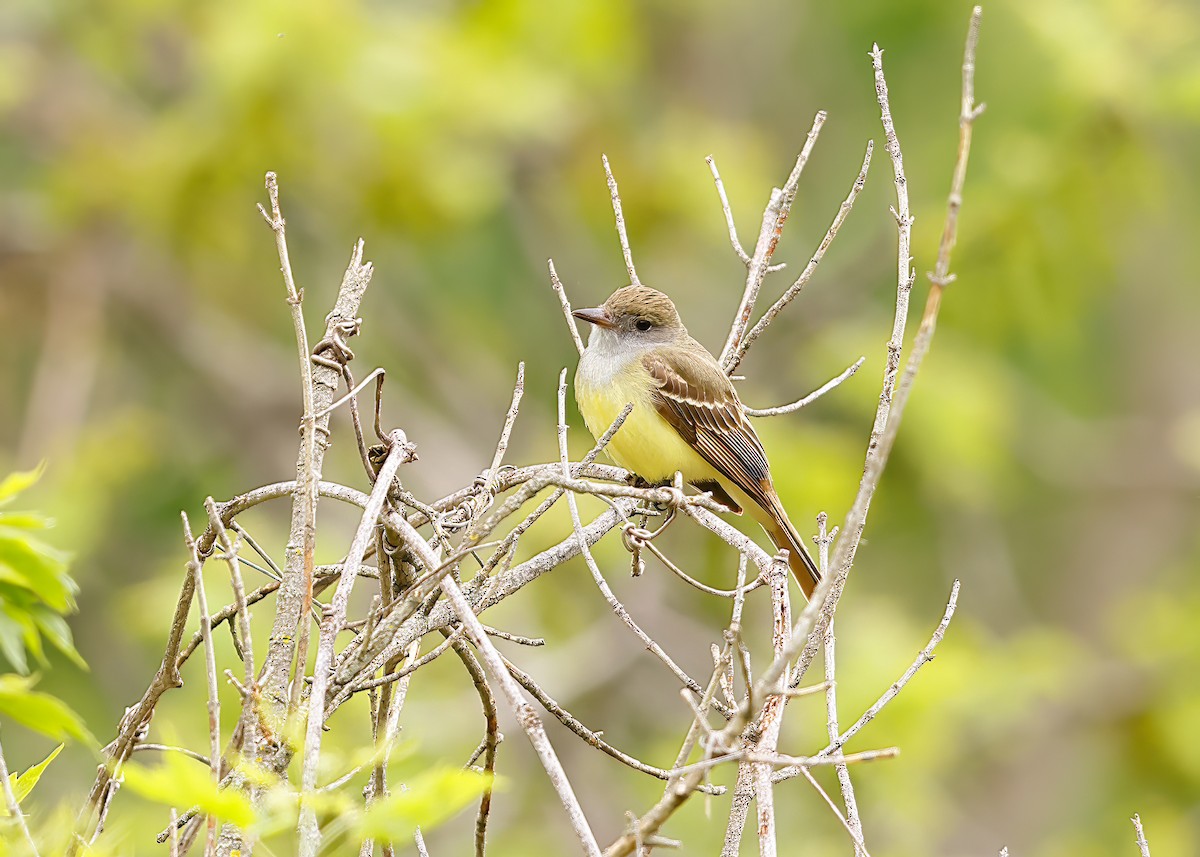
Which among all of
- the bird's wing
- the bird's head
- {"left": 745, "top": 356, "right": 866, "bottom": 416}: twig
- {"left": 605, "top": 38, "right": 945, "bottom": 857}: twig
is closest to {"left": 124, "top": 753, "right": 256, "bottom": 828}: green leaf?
{"left": 605, "top": 38, "right": 945, "bottom": 857}: twig

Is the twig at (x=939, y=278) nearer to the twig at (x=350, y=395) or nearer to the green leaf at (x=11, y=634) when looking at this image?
the twig at (x=350, y=395)

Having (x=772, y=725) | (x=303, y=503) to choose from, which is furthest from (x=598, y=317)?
(x=303, y=503)

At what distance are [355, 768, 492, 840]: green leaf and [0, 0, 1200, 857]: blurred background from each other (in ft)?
20.0

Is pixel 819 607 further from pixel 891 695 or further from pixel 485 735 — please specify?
pixel 485 735

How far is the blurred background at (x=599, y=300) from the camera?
9812 millimetres

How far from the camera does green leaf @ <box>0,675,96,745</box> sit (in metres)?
1.96

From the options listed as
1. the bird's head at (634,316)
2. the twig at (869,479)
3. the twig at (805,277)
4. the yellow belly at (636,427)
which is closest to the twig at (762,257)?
the twig at (805,277)

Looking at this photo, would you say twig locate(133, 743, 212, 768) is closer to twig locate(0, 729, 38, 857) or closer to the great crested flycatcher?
twig locate(0, 729, 38, 857)

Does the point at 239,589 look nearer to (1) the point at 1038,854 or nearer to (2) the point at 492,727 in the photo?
(2) the point at 492,727

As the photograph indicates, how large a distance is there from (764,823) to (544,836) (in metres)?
9.48

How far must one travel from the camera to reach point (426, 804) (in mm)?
1894

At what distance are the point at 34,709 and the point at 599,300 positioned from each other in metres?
10.7

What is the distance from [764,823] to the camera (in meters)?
2.50

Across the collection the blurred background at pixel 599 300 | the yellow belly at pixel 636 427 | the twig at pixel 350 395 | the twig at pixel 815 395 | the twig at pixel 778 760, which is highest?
the blurred background at pixel 599 300
